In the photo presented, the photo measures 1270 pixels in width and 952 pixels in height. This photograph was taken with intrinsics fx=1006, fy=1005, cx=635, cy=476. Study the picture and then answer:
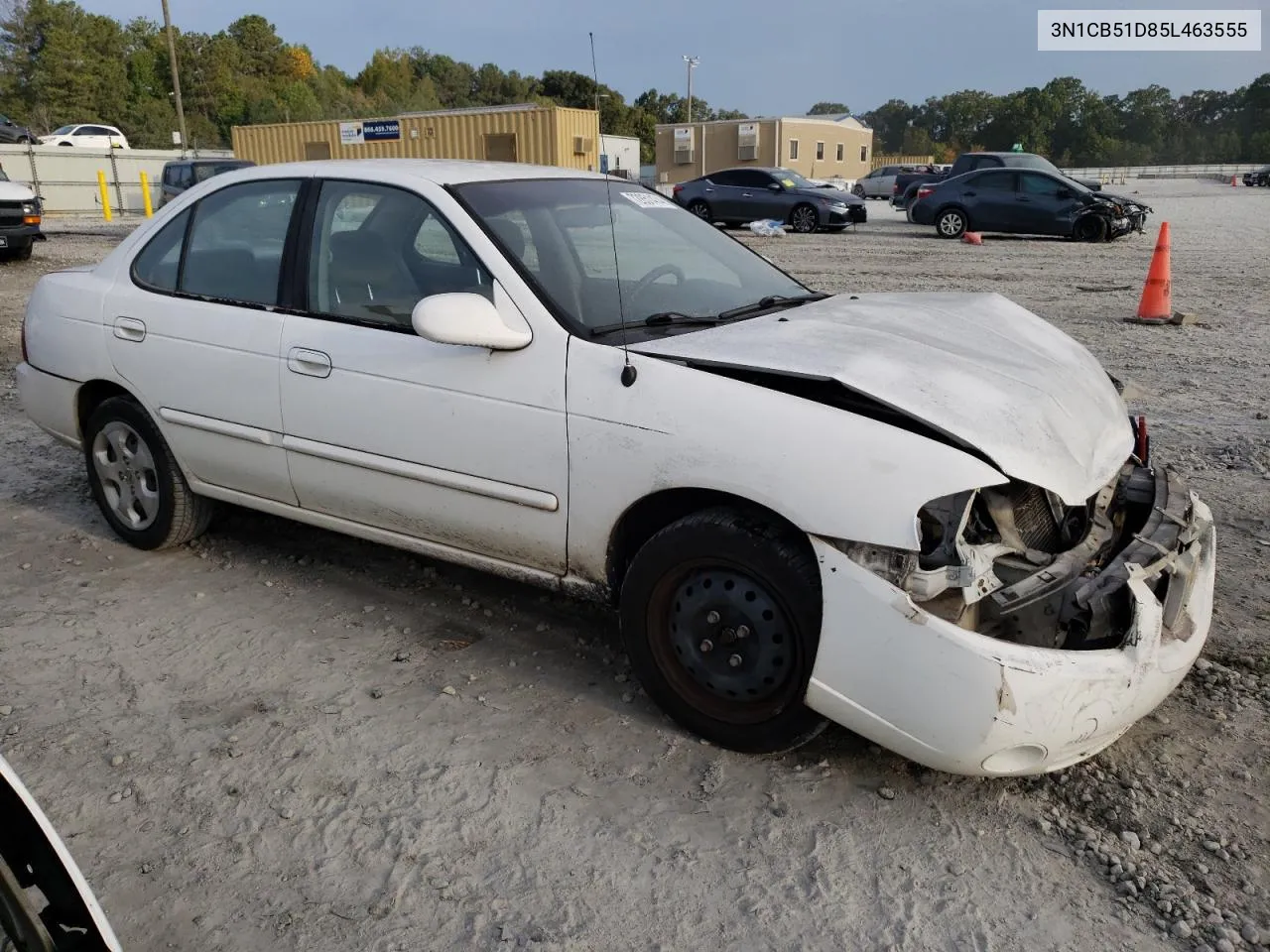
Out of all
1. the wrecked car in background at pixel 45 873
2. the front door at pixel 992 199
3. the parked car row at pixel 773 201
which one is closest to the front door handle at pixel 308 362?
the wrecked car in background at pixel 45 873

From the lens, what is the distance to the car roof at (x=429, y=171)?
370 centimetres

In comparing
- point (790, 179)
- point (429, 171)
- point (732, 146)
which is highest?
point (732, 146)

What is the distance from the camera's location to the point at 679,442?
2.84 m

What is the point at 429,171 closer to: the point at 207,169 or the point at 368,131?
the point at 207,169

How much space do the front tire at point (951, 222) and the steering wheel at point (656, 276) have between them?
685 inches

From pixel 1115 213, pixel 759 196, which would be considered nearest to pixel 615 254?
pixel 1115 213

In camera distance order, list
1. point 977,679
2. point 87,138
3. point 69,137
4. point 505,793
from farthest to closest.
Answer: point 87,138 → point 69,137 → point 505,793 → point 977,679

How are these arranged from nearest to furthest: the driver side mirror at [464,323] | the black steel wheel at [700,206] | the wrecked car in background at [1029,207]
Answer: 1. the driver side mirror at [464,323]
2. the wrecked car in background at [1029,207]
3. the black steel wheel at [700,206]

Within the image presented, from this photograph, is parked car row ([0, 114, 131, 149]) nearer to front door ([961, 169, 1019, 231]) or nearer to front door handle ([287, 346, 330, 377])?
front door ([961, 169, 1019, 231])

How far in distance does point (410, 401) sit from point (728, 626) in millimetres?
1341

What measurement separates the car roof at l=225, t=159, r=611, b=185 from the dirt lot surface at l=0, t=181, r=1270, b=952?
5.36ft

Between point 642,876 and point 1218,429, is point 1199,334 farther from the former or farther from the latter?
point 642,876

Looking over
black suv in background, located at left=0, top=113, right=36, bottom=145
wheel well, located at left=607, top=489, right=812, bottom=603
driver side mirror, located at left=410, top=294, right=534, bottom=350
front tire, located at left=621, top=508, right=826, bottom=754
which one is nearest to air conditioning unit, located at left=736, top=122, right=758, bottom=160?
black suv in background, located at left=0, top=113, right=36, bottom=145

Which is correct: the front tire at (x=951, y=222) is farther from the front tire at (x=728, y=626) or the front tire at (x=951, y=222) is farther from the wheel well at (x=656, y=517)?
the front tire at (x=728, y=626)
